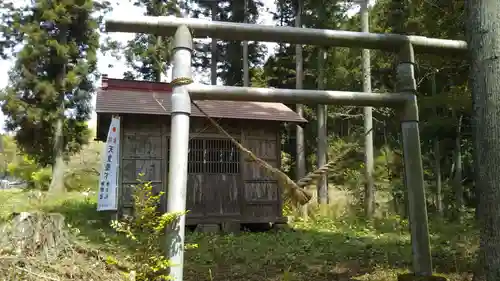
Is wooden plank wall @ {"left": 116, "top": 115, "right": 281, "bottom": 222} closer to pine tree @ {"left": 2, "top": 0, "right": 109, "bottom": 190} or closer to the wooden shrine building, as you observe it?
the wooden shrine building

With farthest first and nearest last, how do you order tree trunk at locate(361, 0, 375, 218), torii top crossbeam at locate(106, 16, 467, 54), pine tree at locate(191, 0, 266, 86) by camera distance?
1. pine tree at locate(191, 0, 266, 86)
2. tree trunk at locate(361, 0, 375, 218)
3. torii top crossbeam at locate(106, 16, 467, 54)

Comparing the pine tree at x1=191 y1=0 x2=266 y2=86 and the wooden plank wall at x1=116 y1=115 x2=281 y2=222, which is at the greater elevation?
the pine tree at x1=191 y1=0 x2=266 y2=86

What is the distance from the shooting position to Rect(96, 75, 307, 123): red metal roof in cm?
1011

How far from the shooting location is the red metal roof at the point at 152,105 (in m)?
10.1

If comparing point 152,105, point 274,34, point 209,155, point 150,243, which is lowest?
point 150,243

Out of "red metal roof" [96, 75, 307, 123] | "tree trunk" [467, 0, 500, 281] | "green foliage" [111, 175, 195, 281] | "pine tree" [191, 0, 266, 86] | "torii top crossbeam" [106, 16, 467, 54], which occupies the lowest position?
"green foliage" [111, 175, 195, 281]

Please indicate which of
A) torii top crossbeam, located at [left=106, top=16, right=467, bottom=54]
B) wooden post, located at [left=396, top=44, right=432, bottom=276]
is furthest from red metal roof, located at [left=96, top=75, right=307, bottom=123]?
wooden post, located at [left=396, top=44, right=432, bottom=276]

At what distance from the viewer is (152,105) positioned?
10.6 m

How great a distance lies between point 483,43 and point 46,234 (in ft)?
14.0

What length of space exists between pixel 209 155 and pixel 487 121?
7.75 metres

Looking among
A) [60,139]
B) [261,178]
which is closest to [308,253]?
[261,178]

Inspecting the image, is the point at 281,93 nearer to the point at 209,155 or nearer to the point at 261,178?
the point at 209,155

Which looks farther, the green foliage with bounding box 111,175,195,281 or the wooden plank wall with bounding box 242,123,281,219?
the wooden plank wall with bounding box 242,123,281,219

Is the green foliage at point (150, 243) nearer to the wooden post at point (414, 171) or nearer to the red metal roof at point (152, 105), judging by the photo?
the wooden post at point (414, 171)
